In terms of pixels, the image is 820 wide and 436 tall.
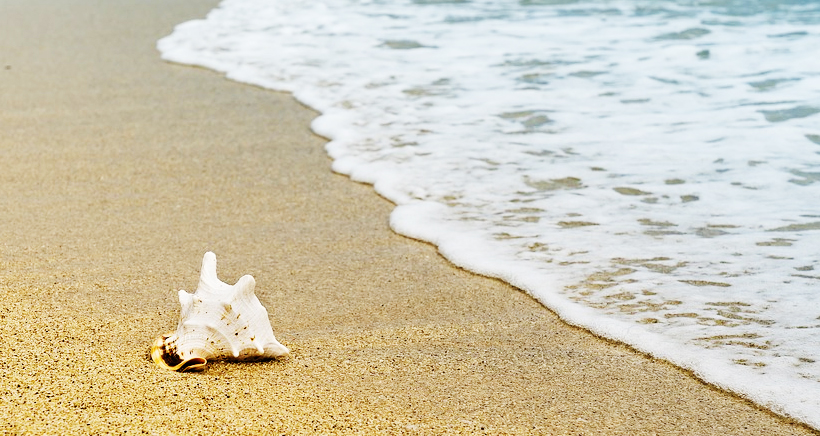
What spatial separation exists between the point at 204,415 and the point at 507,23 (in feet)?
20.2

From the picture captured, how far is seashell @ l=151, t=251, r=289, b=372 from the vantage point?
2.16 metres

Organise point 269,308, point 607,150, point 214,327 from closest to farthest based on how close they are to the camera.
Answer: point 214,327 < point 269,308 < point 607,150

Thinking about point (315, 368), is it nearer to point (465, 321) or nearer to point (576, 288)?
point (465, 321)

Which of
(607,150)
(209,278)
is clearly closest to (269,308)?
(209,278)

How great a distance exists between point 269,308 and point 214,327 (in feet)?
1.76

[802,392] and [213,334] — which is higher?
[213,334]

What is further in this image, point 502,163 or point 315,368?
point 502,163

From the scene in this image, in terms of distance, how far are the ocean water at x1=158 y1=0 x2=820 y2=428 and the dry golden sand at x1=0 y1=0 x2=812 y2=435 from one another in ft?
0.49

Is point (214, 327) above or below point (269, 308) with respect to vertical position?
above

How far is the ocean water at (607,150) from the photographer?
2.66m

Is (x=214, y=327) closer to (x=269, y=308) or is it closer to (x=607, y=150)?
(x=269, y=308)

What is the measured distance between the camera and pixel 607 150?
4215 millimetres

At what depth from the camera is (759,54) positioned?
20.4ft

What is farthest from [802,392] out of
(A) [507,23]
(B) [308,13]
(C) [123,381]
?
(B) [308,13]
